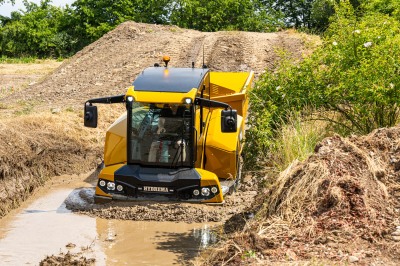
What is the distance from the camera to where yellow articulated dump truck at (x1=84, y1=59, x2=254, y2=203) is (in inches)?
525

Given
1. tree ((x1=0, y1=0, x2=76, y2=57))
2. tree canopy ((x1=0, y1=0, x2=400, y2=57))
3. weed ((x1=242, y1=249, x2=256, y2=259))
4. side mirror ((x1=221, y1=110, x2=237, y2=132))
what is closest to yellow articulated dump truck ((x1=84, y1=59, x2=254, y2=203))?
side mirror ((x1=221, y1=110, x2=237, y2=132))

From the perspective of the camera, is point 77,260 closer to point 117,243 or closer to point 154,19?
point 117,243

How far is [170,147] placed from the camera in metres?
13.7

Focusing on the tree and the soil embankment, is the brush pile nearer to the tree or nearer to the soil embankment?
the soil embankment

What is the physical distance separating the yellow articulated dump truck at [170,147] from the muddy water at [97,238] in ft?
2.00

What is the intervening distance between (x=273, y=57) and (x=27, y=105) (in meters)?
10.4

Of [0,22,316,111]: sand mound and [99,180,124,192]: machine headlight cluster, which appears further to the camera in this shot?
[0,22,316,111]: sand mound

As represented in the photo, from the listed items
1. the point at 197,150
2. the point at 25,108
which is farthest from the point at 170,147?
the point at 25,108

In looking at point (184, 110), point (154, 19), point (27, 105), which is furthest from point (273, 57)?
point (154, 19)

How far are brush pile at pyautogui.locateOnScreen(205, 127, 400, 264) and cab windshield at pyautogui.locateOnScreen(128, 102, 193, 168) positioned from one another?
9.52ft

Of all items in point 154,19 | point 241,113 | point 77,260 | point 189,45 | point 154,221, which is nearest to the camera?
point 77,260

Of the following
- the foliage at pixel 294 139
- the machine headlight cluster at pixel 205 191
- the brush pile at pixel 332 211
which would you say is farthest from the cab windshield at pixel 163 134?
the brush pile at pixel 332 211

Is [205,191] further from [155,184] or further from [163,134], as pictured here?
[163,134]

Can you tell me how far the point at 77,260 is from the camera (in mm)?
11227
